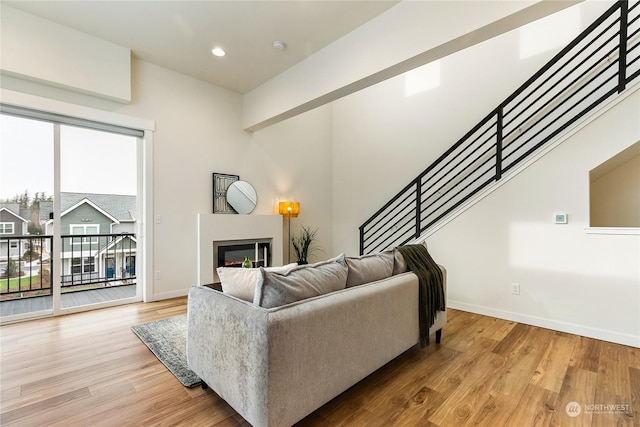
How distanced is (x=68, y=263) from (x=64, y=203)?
4.58 ft

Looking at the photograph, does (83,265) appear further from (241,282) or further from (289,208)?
(241,282)

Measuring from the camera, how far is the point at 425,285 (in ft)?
7.81

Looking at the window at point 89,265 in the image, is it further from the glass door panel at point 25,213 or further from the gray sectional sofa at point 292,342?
the gray sectional sofa at point 292,342

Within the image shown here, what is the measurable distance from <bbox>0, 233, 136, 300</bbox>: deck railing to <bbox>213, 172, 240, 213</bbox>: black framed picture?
4.85ft

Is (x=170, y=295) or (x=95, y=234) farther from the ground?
(x=95, y=234)

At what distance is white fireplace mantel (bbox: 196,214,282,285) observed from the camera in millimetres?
4141

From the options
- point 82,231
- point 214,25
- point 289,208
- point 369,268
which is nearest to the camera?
point 369,268

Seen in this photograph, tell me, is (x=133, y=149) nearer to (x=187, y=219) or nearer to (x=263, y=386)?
Answer: (x=187, y=219)

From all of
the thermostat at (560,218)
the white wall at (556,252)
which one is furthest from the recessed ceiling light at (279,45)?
the thermostat at (560,218)

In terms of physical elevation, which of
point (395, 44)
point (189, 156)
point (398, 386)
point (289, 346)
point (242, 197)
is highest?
point (395, 44)

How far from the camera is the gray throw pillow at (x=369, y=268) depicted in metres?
2.00

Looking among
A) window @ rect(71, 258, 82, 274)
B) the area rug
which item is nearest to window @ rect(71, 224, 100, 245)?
window @ rect(71, 258, 82, 274)

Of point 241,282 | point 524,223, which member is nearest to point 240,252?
point 241,282

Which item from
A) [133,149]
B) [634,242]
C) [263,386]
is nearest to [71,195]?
[133,149]
